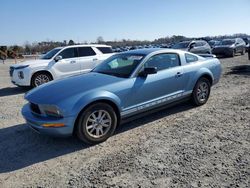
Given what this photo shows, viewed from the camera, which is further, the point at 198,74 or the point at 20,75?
the point at 20,75

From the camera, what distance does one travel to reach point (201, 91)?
21.8 feet

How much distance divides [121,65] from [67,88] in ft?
4.69

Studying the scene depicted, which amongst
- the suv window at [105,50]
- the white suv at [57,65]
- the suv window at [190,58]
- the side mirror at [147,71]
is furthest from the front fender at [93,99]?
the suv window at [105,50]

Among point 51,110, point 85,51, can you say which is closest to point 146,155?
point 51,110

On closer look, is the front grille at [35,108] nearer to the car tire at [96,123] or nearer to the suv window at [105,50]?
the car tire at [96,123]

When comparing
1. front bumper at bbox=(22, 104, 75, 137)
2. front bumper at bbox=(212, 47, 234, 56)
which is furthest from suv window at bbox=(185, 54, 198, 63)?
front bumper at bbox=(212, 47, 234, 56)

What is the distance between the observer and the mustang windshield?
5.39 m

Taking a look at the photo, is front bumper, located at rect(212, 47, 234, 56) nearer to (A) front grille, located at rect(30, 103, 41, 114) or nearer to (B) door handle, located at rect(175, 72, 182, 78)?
(B) door handle, located at rect(175, 72, 182, 78)

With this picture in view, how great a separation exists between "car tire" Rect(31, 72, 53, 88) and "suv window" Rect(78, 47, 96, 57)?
5.34 ft

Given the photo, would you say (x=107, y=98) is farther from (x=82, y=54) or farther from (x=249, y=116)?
(x=82, y=54)

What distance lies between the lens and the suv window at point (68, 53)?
10.6 meters

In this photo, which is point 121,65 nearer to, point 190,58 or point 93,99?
point 93,99

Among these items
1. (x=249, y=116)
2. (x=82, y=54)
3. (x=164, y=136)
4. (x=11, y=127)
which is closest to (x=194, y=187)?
(x=164, y=136)

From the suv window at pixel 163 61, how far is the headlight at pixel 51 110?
205 cm
